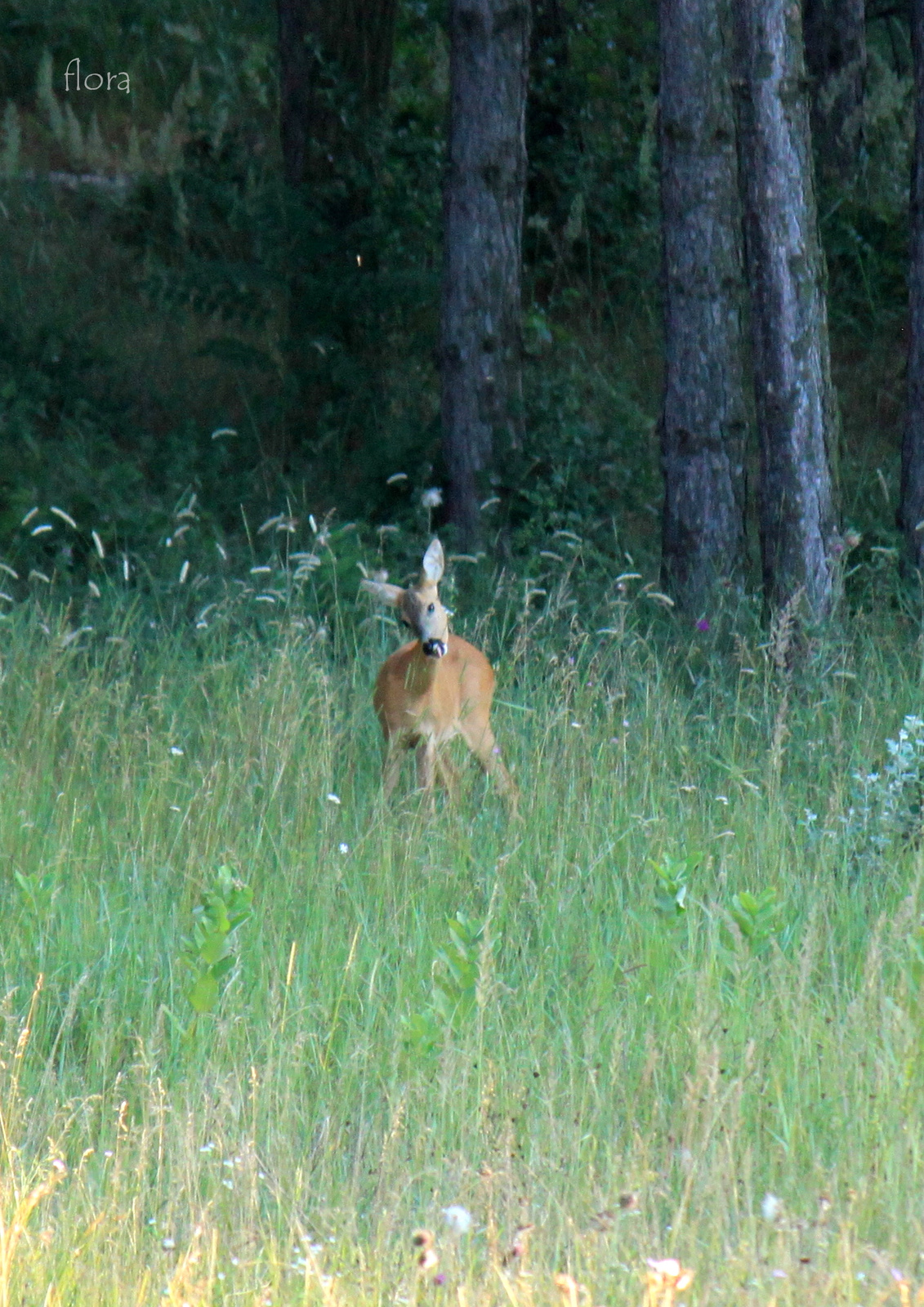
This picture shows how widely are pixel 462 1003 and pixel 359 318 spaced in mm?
7927

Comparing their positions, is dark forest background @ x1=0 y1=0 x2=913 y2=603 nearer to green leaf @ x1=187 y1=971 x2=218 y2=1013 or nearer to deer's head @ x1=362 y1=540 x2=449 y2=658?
deer's head @ x1=362 y1=540 x2=449 y2=658

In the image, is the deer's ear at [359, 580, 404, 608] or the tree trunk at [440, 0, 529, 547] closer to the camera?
the deer's ear at [359, 580, 404, 608]

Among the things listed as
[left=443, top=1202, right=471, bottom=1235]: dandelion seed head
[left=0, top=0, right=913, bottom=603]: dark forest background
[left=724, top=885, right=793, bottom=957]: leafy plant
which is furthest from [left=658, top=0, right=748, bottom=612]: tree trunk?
[left=443, top=1202, right=471, bottom=1235]: dandelion seed head

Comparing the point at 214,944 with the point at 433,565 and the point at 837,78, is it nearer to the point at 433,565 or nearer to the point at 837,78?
the point at 433,565

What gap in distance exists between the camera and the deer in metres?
5.56

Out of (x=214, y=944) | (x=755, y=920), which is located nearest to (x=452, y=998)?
(x=214, y=944)

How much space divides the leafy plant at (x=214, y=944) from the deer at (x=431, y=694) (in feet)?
5.52

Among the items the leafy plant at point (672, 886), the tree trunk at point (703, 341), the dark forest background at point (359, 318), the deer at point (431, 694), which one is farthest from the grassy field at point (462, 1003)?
the dark forest background at point (359, 318)

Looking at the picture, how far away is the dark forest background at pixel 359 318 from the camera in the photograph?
9.23 metres

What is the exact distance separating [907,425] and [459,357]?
8.82 feet

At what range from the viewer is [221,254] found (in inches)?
468

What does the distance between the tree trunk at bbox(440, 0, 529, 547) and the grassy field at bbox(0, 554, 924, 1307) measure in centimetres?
319

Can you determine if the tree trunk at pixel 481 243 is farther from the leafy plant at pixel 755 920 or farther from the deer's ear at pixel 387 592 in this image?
the leafy plant at pixel 755 920

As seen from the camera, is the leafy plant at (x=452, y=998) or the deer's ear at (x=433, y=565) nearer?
the leafy plant at (x=452, y=998)
